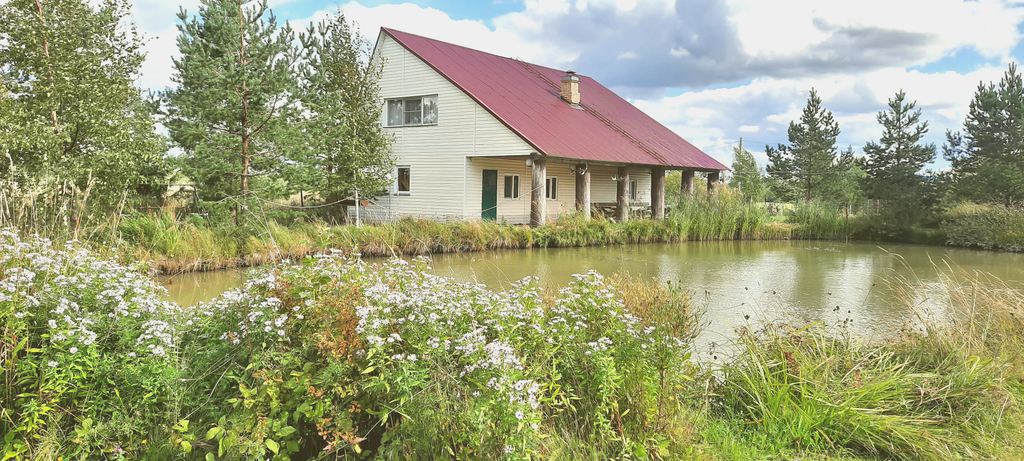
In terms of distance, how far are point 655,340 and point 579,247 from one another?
1582 cm

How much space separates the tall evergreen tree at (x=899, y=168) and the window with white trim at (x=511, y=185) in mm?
14844

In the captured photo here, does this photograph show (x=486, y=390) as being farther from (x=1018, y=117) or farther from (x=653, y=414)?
(x=1018, y=117)

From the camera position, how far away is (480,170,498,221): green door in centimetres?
2405

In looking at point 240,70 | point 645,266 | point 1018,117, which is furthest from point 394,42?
point 1018,117

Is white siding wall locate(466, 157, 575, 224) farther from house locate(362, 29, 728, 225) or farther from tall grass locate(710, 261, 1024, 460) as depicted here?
tall grass locate(710, 261, 1024, 460)

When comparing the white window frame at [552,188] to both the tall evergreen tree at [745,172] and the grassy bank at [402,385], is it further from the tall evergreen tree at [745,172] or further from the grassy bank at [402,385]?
the grassy bank at [402,385]

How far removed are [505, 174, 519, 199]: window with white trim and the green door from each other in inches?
A: 32.8

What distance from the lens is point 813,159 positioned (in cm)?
3384

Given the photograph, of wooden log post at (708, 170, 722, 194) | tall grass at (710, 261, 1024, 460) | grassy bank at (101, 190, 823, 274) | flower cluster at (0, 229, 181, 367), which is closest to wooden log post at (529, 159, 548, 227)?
grassy bank at (101, 190, 823, 274)

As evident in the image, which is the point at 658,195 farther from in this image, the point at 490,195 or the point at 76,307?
the point at 76,307

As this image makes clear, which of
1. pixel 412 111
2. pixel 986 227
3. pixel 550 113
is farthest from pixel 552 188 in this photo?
pixel 986 227

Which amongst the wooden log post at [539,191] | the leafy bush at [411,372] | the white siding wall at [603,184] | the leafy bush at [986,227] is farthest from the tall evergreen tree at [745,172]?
the leafy bush at [411,372]

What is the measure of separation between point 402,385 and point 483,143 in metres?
19.3

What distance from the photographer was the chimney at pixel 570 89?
95.2ft
